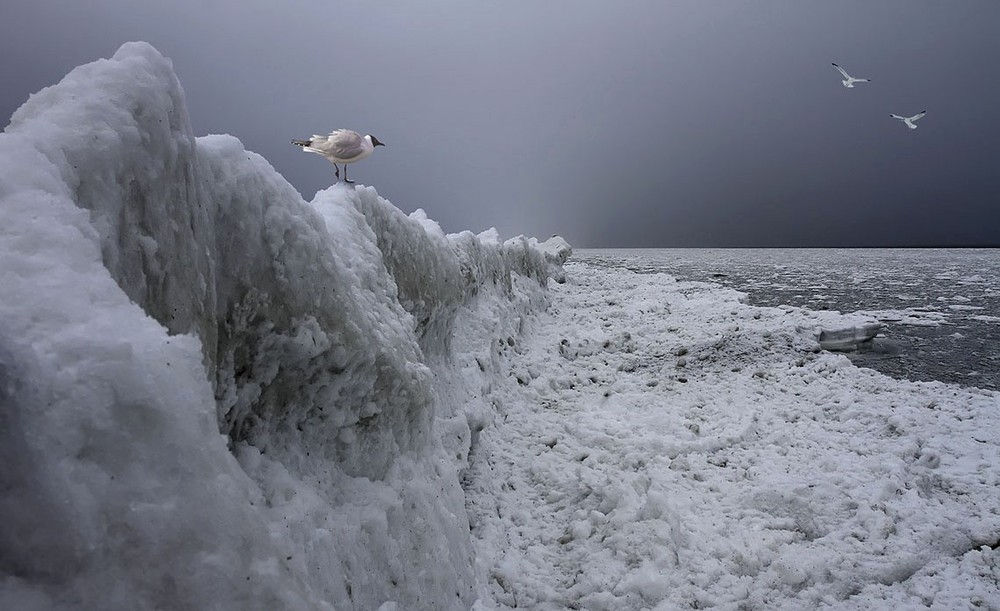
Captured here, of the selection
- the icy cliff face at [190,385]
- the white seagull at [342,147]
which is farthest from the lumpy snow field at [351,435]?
the white seagull at [342,147]

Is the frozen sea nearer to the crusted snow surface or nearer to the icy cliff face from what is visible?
the crusted snow surface

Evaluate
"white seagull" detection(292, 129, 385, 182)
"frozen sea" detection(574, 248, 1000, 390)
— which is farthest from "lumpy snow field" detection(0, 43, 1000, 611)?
"frozen sea" detection(574, 248, 1000, 390)

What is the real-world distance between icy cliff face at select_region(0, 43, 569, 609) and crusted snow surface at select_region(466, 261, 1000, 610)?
0.77 m

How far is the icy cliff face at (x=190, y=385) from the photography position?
92cm

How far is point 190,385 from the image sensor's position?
1094 millimetres

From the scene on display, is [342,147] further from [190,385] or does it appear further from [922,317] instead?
[922,317]

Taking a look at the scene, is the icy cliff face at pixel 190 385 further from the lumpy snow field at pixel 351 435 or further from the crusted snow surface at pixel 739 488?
the crusted snow surface at pixel 739 488

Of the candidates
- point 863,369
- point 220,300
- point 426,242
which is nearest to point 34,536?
point 220,300

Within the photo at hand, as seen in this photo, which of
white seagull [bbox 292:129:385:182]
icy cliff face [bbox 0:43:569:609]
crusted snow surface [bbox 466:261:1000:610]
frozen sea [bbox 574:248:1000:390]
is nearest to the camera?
icy cliff face [bbox 0:43:569:609]

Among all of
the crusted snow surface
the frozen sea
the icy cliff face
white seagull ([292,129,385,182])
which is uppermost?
white seagull ([292,129,385,182])

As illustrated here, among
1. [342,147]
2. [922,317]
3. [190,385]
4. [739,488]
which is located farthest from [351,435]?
[922,317]

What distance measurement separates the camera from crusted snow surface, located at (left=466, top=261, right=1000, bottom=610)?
102 inches

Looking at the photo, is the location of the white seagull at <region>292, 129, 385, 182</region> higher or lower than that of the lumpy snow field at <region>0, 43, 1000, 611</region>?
higher

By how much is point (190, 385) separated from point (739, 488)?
3367mm
